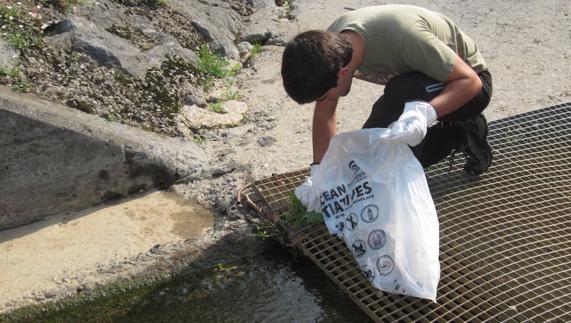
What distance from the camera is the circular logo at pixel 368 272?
259 centimetres

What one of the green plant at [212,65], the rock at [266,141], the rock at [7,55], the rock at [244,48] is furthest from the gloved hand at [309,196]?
the rock at [244,48]

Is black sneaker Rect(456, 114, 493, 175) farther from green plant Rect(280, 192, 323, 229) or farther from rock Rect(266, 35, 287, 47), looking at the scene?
rock Rect(266, 35, 287, 47)

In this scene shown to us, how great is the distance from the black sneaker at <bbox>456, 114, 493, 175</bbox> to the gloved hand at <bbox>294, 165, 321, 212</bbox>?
0.72 metres

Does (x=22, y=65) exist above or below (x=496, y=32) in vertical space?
above

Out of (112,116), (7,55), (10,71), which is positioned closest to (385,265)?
(112,116)

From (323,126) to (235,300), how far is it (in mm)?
885

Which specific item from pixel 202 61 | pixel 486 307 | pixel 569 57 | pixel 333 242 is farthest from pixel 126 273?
pixel 569 57

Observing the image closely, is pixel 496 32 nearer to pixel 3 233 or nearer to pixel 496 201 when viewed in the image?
pixel 496 201

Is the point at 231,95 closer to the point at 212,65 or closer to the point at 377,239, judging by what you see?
the point at 212,65

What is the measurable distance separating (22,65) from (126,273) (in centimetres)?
139

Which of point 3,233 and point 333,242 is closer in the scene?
point 333,242

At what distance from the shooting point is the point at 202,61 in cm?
464

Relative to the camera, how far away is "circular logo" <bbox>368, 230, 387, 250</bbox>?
2.57 meters

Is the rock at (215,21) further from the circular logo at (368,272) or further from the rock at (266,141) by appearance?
the circular logo at (368,272)
